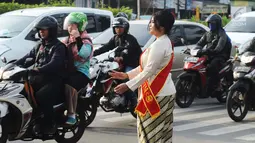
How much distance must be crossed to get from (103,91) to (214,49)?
3.25 meters

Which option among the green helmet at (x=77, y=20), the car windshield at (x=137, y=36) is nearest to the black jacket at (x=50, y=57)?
the green helmet at (x=77, y=20)

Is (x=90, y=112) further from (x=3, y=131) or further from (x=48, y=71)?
(x=3, y=131)

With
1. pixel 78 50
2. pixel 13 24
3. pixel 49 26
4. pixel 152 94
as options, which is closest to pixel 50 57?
pixel 49 26

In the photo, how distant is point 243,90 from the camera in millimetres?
8297

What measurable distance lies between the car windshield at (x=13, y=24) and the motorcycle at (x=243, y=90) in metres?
5.22

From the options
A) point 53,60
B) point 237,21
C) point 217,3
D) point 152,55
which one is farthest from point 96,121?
point 217,3

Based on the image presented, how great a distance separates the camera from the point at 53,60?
19.9 feet

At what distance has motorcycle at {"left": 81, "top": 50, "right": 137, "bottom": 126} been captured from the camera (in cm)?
726

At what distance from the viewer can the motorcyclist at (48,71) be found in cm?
606

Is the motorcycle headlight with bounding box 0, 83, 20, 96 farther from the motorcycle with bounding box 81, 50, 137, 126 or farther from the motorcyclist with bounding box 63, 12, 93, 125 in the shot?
the motorcycle with bounding box 81, 50, 137, 126

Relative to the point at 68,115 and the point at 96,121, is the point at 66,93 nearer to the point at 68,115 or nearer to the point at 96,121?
the point at 68,115

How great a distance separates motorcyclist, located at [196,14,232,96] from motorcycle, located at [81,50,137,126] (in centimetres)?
268

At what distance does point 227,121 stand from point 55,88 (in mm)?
3576

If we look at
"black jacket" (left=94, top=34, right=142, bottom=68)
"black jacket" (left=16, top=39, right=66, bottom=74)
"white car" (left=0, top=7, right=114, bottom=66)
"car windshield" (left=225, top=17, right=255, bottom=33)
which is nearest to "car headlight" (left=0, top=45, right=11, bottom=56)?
"white car" (left=0, top=7, right=114, bottom=66)
